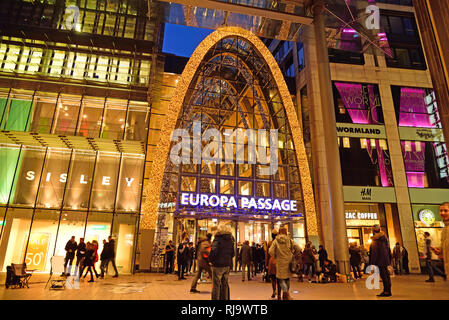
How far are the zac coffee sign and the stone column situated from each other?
633 cm

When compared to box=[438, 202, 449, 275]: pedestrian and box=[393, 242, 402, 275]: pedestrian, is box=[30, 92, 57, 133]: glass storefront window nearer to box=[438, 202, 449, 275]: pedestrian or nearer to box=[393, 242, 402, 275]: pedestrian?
box=[438, 202, 449, 275]: pedestrian

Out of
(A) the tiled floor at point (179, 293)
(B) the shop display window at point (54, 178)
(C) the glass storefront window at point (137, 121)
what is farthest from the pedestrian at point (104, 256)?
(C) the glass storefront window at point (137, 121)

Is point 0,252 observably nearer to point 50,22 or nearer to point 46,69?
point 46,69

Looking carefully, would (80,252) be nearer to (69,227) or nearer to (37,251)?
(69,227)

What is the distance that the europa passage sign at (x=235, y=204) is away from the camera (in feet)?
57.8

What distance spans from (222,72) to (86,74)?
422 inches

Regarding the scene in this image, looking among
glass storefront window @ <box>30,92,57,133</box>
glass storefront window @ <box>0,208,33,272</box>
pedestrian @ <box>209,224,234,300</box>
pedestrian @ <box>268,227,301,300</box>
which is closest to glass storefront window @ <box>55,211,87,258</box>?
glass storefront window @ <box>0,208,33,272</box>

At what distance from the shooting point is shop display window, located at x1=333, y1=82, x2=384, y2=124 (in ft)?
76.6

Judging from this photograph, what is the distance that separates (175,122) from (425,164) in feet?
65.3

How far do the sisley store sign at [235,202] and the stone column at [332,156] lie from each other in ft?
12.3

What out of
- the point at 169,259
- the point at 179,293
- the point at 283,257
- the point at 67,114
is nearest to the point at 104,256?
the point at 169,259

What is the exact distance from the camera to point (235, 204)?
18.4m

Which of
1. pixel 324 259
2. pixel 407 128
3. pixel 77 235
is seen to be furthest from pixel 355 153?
pixel 77 235

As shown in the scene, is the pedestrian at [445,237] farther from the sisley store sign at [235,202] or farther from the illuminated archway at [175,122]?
the illuminated archway at [175,122]
